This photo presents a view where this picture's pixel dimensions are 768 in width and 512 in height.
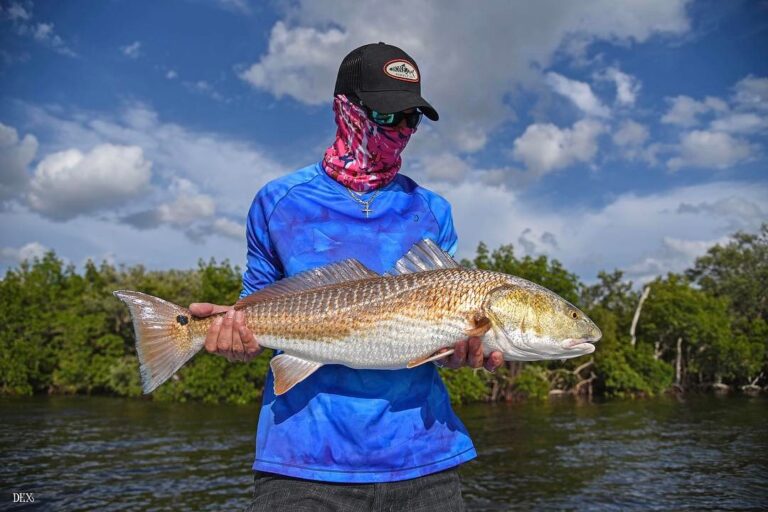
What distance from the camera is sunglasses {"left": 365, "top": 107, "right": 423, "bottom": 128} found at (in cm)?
411

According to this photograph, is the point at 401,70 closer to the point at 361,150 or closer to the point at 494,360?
the point at 361,150

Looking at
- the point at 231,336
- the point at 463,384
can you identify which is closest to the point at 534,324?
the point at 231,336

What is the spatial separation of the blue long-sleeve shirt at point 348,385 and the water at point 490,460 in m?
13.8

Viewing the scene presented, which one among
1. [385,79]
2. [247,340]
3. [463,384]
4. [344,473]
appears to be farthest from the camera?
[463,384]

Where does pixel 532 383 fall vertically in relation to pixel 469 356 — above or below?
below

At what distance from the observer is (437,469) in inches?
138

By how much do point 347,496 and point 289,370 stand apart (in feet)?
2.58

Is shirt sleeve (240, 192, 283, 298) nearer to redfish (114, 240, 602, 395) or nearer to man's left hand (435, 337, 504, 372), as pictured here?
redfish (114, 240, 602, 395)

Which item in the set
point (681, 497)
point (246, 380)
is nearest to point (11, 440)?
point (246, 380)

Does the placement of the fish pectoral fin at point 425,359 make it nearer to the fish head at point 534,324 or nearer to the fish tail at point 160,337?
the fish head at point 534,324

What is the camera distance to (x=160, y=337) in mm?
4012

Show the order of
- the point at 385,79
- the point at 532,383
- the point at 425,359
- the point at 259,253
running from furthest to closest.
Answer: the point at 532,383 < the point at 259,253 < the point at 385,79 < the point at 425,359

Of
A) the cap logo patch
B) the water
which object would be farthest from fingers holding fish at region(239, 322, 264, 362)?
the water

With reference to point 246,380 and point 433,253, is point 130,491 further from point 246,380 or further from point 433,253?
point 246,380
